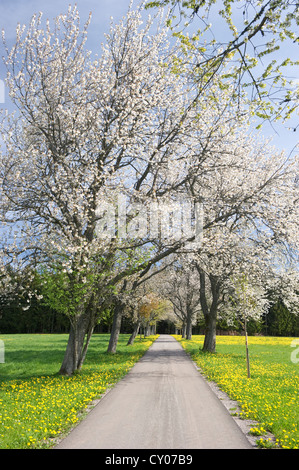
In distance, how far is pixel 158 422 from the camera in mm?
6773

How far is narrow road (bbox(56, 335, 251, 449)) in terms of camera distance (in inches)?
220

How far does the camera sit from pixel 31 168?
12.7 m

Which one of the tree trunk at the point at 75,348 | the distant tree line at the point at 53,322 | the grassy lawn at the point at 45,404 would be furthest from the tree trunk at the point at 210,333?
the distant tree line at the point at 53,322

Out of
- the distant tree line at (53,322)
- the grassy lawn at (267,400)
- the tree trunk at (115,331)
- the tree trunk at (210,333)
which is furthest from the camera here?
the distant tree line at (53,322)

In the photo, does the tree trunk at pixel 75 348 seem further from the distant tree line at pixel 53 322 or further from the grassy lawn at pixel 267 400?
the distant tree line at pixel 53 322

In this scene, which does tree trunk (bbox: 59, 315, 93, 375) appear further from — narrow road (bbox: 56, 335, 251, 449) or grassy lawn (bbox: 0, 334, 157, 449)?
narrow road (bbox: 56, 335, 251, 449)

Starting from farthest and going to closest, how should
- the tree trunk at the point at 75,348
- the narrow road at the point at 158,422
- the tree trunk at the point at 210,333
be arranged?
the tree trunk at the point at 210,333, the tree trunk at the point at 75,348, the narrow road at the point at 158,422

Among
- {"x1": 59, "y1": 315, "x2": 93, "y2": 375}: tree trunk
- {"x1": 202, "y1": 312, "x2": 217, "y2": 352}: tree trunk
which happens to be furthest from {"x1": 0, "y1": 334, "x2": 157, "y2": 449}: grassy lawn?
{"x1": 202, "y1": 312, "x2": 217, "y2": 352}: tree trunk

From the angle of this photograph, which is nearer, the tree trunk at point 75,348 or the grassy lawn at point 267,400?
the grassy lawn at point 267,400

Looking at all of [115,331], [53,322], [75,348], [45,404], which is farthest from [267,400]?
[53,322]

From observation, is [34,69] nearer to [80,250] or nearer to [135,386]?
[80,250]

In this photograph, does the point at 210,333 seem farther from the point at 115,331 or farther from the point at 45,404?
the point at 45,404

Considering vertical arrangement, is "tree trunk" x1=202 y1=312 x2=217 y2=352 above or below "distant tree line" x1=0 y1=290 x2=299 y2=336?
above

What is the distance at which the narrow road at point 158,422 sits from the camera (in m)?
5.59
